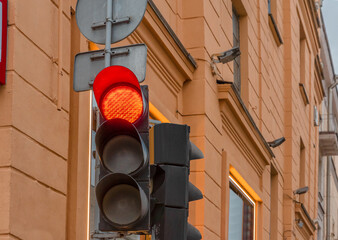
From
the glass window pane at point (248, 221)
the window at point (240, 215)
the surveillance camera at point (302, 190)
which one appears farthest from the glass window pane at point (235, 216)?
the surveillance camera at point (302, 190)

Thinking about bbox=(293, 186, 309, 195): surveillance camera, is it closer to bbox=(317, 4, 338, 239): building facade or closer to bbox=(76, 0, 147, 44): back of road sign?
bbox=(317, 4, 338, 239): building facade

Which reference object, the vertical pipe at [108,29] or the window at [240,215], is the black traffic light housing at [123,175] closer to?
the vertical pipe at [108,29]

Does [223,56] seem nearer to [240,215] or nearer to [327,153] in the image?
[240,215]

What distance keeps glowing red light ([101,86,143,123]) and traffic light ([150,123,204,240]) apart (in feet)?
0.82

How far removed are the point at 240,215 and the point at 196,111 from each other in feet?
12.4

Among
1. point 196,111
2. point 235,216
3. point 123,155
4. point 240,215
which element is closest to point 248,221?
point 240,215

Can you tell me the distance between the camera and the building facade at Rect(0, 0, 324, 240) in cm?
762

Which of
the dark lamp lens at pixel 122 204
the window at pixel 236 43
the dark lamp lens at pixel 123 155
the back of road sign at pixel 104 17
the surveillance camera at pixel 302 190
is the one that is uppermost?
the window at pixel 236 43

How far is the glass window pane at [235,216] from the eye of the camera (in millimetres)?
15273

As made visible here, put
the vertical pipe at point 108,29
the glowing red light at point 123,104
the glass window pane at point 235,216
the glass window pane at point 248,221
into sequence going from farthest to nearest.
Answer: the glass window pane at point 248,221, the glass window pane at point 235,216, the vertical pipe at point 108,29, the glowing red light at point 123,104

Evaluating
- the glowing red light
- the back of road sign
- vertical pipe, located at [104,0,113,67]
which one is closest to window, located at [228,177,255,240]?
the back of road sign

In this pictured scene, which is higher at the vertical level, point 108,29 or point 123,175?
point 108,29

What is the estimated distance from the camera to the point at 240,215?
1616 cm

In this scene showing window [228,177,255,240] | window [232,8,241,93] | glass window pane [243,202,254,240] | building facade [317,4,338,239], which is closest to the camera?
window [228,177,255,240]
